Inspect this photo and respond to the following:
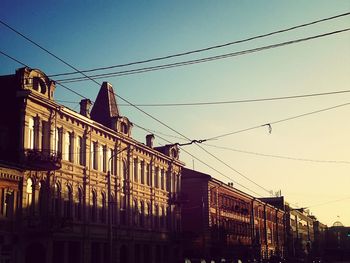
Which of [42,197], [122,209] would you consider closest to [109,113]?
[122,209]

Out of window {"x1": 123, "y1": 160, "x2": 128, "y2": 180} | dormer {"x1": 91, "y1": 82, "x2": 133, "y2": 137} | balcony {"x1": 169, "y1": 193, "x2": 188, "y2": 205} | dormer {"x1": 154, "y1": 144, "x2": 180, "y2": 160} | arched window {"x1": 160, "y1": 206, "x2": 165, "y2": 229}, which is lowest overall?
arched window {"x1": 160, "y1": 206, "x2": 165, "y2": 229}

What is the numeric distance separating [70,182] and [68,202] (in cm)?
141

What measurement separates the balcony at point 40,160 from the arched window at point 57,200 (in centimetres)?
245

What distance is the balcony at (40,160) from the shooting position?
1248 inches

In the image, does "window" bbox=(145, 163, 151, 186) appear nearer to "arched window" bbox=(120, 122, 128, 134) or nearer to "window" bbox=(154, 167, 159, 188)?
"window" bbox=(154, 167, 159, 188)

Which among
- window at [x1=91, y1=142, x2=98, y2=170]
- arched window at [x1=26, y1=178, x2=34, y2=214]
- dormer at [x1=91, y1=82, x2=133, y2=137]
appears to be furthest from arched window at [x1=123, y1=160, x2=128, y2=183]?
arched window at [x1=26, y1=178, x2=34, y2=214]

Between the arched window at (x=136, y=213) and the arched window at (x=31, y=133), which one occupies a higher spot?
the arched window at (x=31, y=133)

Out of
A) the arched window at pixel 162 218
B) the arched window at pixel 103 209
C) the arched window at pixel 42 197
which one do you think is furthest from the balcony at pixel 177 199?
the arched window at pixel 42 197

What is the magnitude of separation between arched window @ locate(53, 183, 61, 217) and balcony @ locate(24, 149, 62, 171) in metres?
2.45

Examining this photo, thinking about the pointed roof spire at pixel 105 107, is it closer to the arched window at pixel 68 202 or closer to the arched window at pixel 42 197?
the arched window at pixel 68 202

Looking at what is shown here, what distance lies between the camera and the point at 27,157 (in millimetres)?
31766

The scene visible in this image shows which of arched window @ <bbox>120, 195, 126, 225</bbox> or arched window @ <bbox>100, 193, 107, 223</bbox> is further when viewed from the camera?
arched window @ <bbox>120, 195, 126, 225</bbox>

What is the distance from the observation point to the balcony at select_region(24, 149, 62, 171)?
104ft

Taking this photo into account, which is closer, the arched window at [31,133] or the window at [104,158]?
the arched window at [31,133]
